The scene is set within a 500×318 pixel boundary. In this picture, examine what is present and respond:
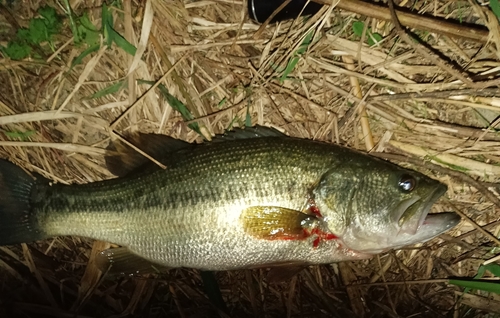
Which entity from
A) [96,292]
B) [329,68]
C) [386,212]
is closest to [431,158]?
[386,212]

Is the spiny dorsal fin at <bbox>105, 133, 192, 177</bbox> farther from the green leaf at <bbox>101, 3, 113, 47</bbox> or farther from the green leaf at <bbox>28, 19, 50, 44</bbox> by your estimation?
the green leaf at <bbox>28, 19, 50, 44</bbox>

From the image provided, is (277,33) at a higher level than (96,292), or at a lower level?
higher

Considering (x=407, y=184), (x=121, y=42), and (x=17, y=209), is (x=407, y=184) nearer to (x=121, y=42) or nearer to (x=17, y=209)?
(x=121, y=42)

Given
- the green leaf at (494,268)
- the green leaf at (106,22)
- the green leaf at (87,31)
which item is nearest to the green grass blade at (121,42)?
the green leaf at (106,22)

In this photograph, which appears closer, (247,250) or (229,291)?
(247,250)

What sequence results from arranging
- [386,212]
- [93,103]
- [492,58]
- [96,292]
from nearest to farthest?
[386,212] → [492,58] → [93,103] → [96,292]

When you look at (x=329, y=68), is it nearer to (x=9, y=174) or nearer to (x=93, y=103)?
(x=93, y=103)
